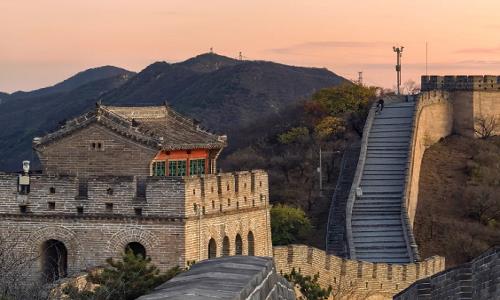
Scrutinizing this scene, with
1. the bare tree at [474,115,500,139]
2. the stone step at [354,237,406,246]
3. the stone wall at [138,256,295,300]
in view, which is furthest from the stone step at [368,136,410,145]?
the stone wall at [138,256,295,300]

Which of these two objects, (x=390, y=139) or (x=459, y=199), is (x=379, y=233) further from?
(x=459, y=199)

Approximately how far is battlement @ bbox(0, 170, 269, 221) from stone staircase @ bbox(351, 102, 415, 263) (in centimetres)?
1652

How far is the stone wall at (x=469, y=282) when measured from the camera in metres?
14.8

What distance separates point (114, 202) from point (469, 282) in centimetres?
1702

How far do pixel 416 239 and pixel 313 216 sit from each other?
4.50m

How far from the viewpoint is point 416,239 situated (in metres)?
54.6

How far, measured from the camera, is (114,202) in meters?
31.7

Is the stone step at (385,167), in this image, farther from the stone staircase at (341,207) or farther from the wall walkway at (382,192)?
the stone staircase at (341,207)

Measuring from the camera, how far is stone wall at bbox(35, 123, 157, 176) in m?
33.7

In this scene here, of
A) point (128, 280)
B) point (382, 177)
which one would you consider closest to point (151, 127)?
point (128, 280)


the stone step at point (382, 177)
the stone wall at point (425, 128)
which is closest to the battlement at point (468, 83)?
the stone wall at point (425, 128)

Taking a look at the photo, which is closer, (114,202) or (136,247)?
(114,202)

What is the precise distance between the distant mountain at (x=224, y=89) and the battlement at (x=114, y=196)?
269 feet

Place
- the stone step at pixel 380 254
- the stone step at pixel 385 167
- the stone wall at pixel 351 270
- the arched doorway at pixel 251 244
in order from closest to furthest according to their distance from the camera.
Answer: the arched doorway at pixel 251 244, the stone wall at pixel 351 270, the stone step at pixel 380 254, the stone step at pixel 385 167
